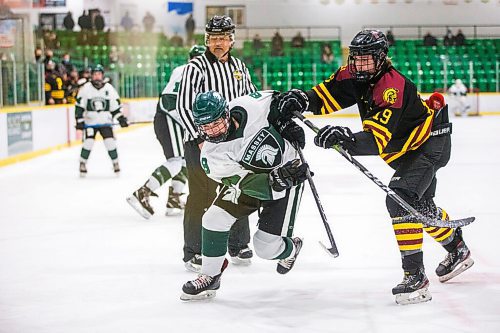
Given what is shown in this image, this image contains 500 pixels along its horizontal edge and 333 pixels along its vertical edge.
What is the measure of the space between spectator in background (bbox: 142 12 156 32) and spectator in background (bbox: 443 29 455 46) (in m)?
6.85

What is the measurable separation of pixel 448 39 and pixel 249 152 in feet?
54.7

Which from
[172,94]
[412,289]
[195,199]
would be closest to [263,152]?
[412,289]

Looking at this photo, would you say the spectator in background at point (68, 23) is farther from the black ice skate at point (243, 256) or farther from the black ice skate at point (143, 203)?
the black ice skate at point (243, 256)

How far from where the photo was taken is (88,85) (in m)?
8.77

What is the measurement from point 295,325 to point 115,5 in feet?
44.6

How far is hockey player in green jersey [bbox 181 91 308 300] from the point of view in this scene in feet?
10.6

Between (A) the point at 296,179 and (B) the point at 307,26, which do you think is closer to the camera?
(A) the point at 296,179

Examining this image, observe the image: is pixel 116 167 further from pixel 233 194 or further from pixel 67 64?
pixel 67 64

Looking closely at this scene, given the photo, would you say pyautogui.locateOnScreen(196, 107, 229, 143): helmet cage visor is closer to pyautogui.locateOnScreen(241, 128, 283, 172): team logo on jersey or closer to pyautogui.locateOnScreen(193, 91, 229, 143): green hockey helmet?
pyautogui.locateOnScreen(193, 91, 229, 143): green hockey helmet

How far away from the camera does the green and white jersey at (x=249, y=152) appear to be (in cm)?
328

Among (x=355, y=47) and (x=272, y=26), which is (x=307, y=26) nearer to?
(x=272, y=26)

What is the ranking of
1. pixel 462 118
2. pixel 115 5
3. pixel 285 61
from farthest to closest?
1. pixel 285 61
2. pixel 462 118
3. pixel 115 5

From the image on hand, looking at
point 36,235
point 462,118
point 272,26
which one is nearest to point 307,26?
point 272,26

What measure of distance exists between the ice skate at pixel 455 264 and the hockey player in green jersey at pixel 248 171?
0.66 meters
